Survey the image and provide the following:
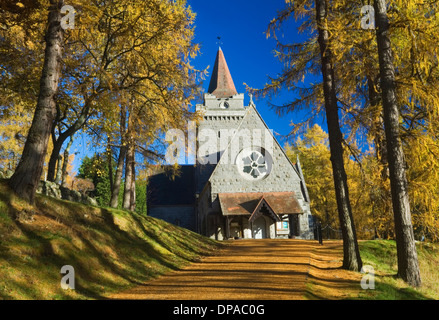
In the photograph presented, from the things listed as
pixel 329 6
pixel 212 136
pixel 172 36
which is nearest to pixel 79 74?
pixel 172 36

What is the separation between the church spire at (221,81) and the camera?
1708 inches

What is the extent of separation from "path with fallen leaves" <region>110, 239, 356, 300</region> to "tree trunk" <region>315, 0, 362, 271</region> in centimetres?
66

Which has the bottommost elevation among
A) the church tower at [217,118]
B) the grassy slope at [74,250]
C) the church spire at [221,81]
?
the grassy slope at [74,250]

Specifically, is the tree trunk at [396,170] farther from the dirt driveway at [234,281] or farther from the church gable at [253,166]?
the church gable at [253,166]

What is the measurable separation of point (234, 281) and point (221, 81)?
38875 millimetres

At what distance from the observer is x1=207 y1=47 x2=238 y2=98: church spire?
142 feet

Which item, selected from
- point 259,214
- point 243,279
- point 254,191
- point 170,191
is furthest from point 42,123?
point 170,191

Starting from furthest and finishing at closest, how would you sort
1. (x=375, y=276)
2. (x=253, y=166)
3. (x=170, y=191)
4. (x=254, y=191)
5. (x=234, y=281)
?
1. (x=170, y=191)
2. (x=253, y=166)
3. (x=254, y=191)
4. (x=375, y=276)
5. (x=234, y=281)

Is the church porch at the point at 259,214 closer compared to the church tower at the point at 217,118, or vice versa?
the church porch at the point at 259,214

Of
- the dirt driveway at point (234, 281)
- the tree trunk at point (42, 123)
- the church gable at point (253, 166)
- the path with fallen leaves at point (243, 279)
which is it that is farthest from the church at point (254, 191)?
the tree trunk at point (42, 123)

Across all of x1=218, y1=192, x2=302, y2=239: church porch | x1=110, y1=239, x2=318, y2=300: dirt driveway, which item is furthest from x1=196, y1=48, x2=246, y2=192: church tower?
x1=110, y1=239, x2=318, y2=300: dirt driveway

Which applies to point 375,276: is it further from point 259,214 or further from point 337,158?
point 259,214

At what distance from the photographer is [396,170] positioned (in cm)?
877

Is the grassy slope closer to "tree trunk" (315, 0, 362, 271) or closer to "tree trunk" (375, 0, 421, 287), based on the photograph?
"tree trunk" (315, 0, 362, 271)
